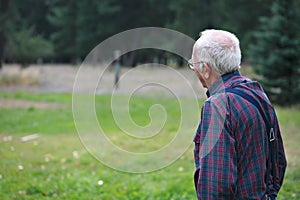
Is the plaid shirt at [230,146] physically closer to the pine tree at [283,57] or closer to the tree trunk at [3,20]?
the pine tree at [283,57]

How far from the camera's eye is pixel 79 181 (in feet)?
17.7

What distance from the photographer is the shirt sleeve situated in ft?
7.31

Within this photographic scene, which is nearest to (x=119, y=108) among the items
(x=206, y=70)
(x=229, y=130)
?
(x=206, y=70)

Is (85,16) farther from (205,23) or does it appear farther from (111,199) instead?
(111,199)

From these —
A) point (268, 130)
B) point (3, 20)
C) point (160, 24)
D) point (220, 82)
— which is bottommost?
point (268, 130)

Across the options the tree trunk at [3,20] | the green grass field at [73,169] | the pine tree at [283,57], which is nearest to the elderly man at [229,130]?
the green grass field at [73,169]

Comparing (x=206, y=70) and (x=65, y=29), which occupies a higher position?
(x=65, y=29)

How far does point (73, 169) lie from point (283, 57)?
31.4 ft

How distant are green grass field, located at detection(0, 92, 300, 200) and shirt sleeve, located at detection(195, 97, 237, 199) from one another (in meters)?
2.68

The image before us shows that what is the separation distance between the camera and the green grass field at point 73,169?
5.04 metres

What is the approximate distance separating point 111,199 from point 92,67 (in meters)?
20.0

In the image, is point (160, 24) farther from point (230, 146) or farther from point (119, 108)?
point (230, 146)

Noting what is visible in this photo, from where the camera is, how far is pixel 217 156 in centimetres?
223

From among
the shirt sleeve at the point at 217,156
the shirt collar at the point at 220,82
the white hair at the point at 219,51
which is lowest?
the shirt sleeve at the point at 217,156
